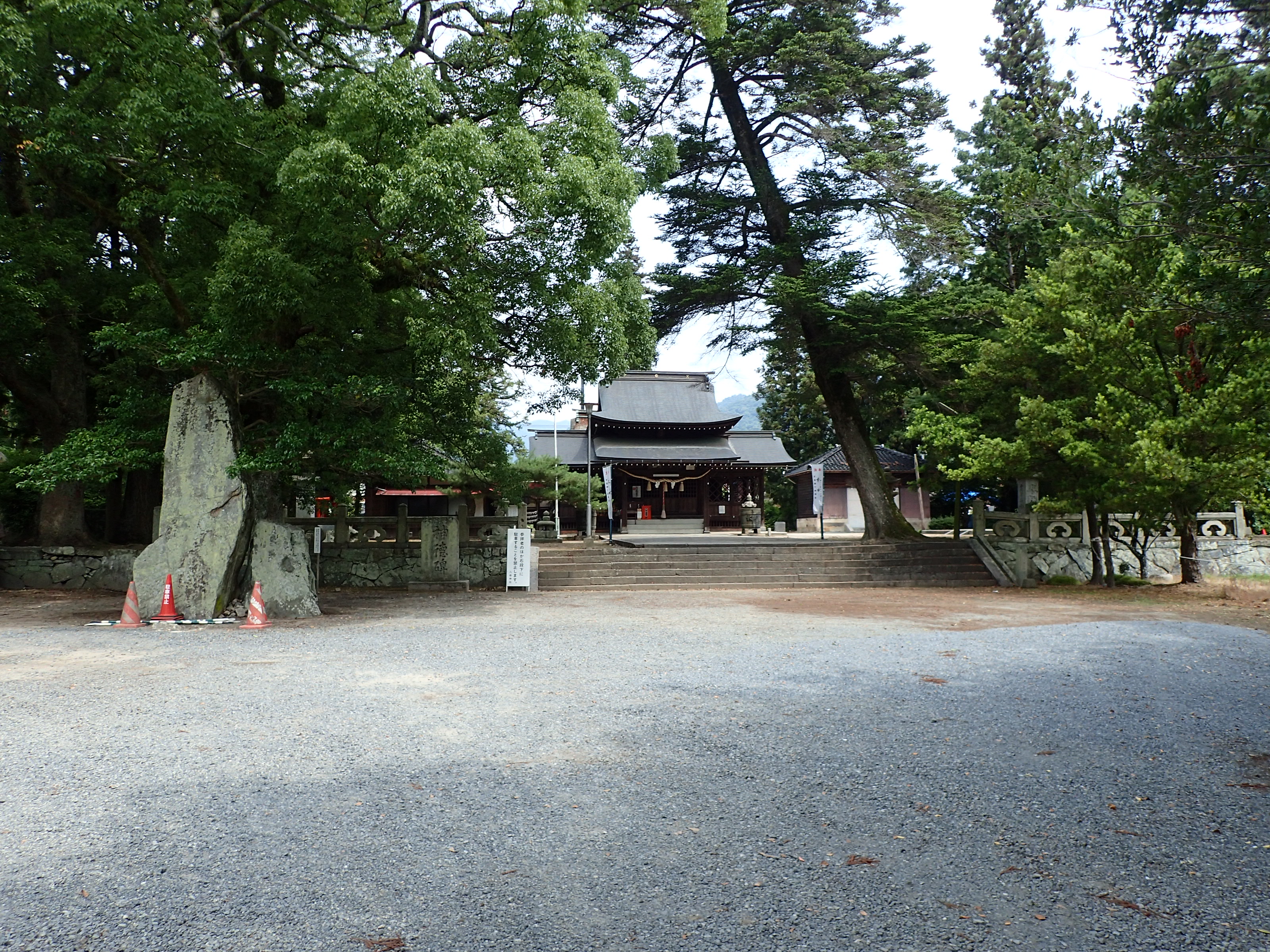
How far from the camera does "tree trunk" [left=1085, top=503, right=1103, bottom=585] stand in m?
13.8

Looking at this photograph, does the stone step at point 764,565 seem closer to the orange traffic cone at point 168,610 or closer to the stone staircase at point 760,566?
the stone staircase at point 760,566

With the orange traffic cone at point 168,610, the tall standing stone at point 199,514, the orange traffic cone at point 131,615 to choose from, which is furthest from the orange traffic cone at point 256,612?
the orange traffic cone at point 131,615

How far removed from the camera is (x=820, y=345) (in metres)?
16.4

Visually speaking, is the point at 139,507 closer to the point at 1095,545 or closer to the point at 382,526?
the point at 382,526

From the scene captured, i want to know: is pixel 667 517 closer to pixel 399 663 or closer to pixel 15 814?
pixel 399 663

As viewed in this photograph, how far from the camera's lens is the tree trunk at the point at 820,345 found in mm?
16641

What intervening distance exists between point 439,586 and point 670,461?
16.2 m

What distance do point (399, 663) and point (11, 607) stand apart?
7.53 meters

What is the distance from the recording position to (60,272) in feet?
39.9

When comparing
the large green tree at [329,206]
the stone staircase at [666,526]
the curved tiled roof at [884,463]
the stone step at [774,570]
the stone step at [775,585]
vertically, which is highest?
the large green tree at [329,206]

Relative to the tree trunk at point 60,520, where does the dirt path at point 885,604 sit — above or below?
below

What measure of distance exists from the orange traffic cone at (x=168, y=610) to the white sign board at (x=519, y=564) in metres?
5.25

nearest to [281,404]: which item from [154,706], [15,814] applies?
[154,706]

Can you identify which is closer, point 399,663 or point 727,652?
point 399,663
